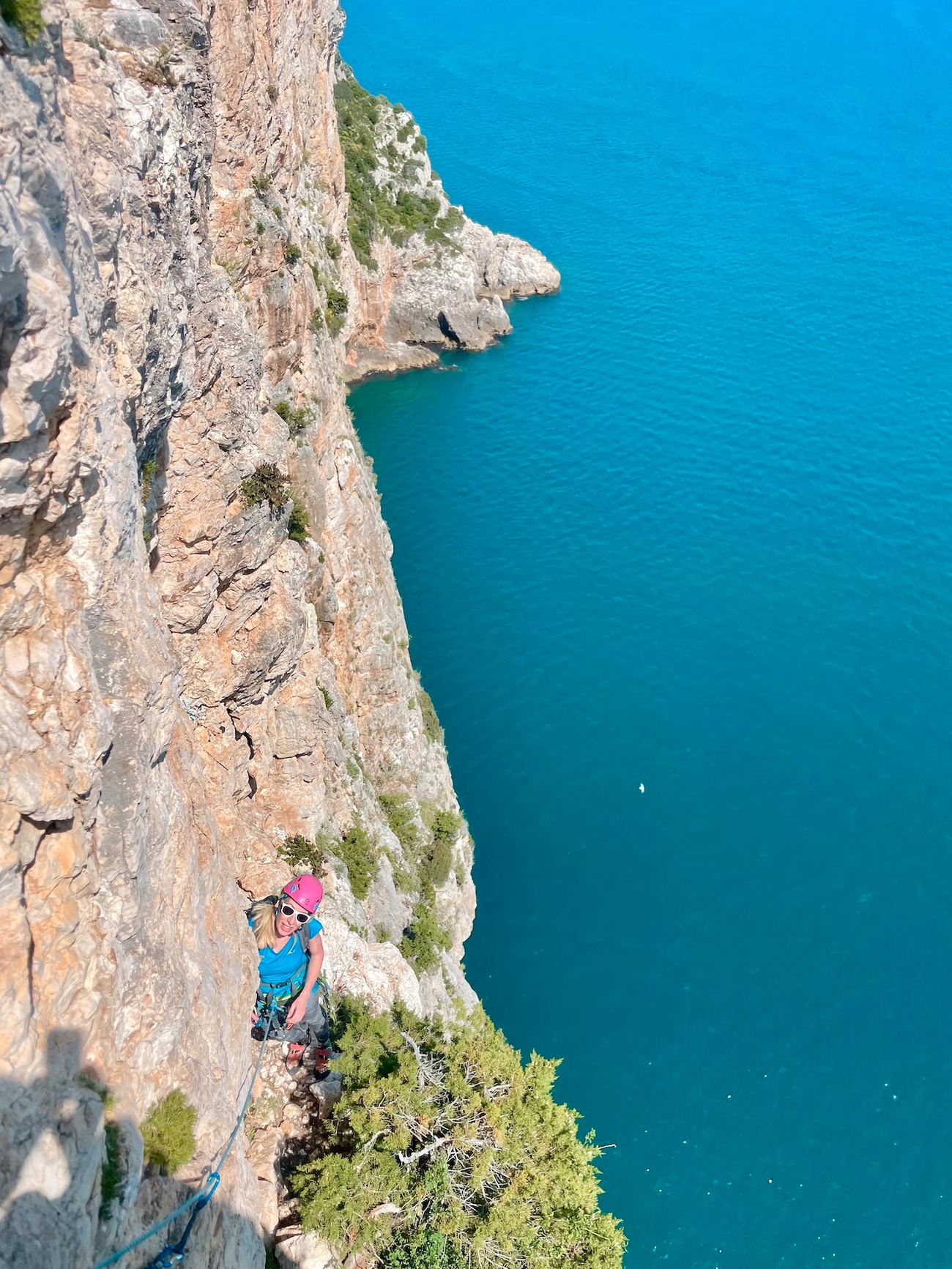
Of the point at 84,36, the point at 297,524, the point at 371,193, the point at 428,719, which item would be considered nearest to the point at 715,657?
the point at 428,719

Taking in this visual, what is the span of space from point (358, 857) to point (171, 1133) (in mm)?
12566

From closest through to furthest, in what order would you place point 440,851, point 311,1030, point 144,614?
point 144,614 → point 311,1030 → point 440,851

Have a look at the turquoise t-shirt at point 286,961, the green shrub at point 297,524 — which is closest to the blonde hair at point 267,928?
the turquoise t-shirt at point 286,961

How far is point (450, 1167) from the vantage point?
1158 cm

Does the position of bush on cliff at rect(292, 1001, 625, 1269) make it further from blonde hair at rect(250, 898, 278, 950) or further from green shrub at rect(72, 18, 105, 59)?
green shrub at rect(72, 18, 105, 59)

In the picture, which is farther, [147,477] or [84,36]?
[147,477]

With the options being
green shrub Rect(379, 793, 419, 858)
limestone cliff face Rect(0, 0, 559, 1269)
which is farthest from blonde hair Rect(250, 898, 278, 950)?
green shrub Rect(379, 793, 419, 858)

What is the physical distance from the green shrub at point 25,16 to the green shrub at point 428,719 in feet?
77.3

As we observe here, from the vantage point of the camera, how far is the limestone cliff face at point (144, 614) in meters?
6.22

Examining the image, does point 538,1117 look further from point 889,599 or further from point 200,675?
point 889,599

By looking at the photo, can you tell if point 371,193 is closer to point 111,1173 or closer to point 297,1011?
point 297,1011

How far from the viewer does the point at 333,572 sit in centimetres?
2303

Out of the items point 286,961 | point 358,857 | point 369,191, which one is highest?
point 369,191

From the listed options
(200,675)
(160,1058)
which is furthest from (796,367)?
(160,1058)
